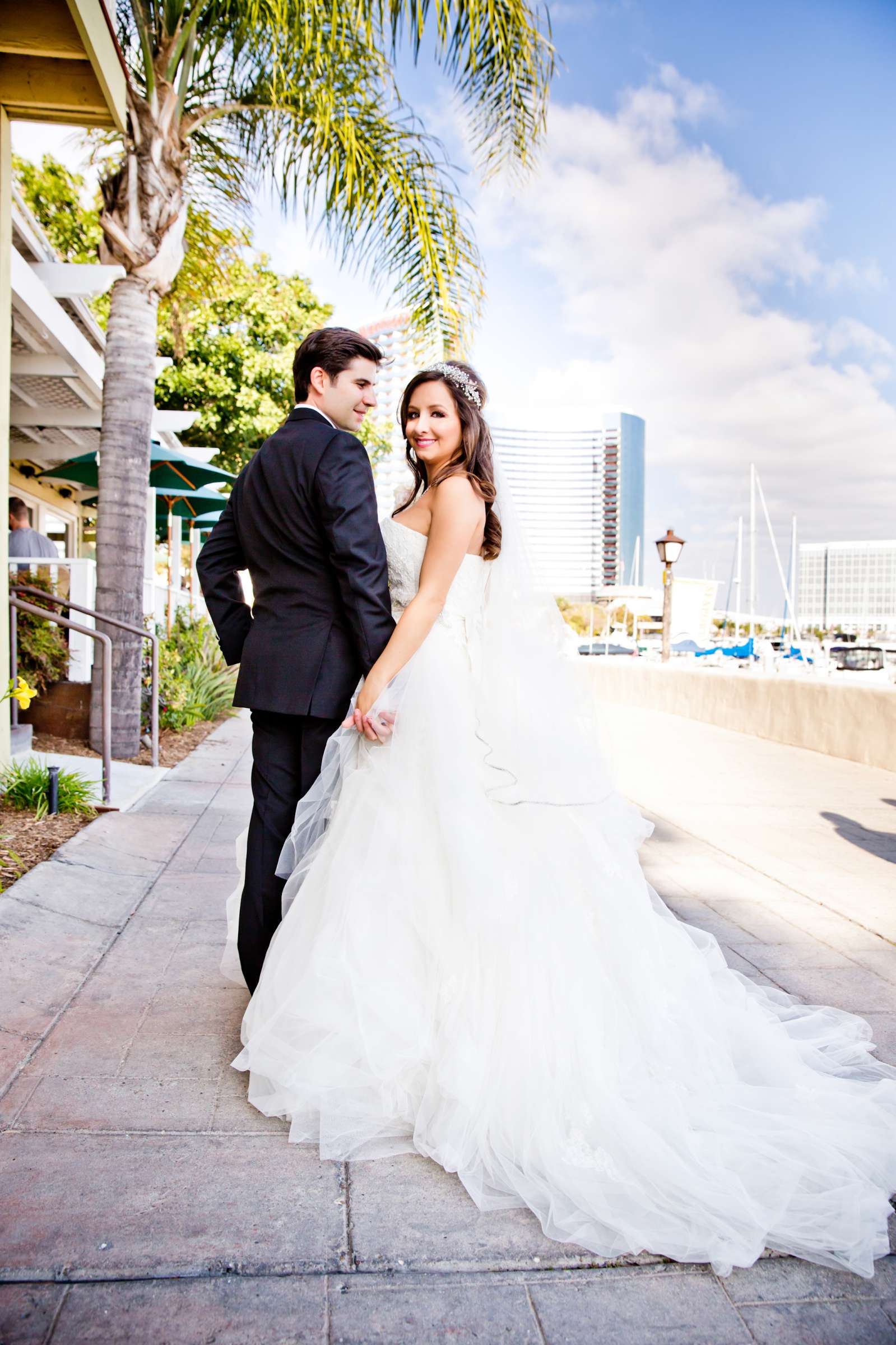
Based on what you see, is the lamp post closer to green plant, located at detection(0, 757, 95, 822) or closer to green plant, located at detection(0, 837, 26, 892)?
green plant, located at detection(0, 757, 95, 822)

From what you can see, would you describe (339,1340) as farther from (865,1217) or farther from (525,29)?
(525,29)

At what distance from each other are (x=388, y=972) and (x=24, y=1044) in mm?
1229

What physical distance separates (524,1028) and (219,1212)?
31.3 inches

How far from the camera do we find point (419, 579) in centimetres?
277

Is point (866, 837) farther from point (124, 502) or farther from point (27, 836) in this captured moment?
point (124, 502)

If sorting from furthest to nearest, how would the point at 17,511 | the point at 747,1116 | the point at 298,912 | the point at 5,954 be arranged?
the point at 17,511
the point at 5,954
the point at 298,912
the point at 747,1116

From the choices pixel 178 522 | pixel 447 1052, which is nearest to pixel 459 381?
pixel 447 1052

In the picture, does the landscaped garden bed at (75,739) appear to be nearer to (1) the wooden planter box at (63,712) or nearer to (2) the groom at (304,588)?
(1) the wooden planter box at (63,712)

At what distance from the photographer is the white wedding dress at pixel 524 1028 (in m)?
2.12

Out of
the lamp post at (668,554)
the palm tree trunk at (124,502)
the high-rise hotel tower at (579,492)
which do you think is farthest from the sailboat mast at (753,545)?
the palm tree trunk at (124,502)

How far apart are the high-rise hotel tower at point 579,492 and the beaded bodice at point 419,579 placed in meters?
0.22

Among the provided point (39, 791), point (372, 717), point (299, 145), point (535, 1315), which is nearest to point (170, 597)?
point (299, 145)

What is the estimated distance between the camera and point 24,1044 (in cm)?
287

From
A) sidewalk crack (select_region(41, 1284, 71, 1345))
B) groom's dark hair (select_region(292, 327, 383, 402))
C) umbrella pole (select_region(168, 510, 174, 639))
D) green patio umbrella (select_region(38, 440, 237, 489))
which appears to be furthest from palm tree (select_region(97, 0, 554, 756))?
sidewalk crack (select_region(41, 1284, 71, 1345))
